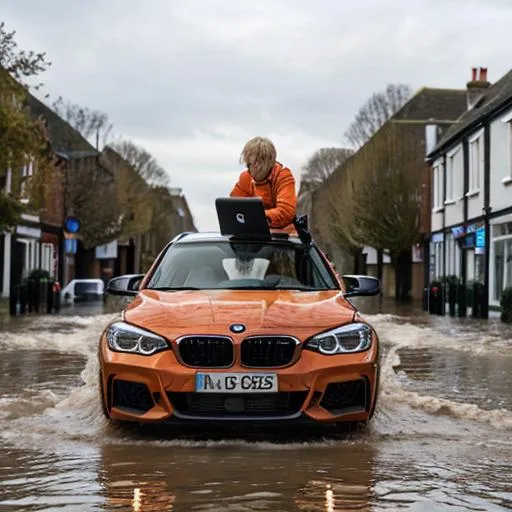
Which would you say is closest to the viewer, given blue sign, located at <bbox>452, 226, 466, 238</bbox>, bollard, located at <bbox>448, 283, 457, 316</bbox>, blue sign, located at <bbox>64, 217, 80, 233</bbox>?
bollard, located at <bbox>448, 283, 457, 316</bbox>

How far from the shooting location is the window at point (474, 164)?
83.5ft

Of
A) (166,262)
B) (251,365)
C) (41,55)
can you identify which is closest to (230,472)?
(251,365)

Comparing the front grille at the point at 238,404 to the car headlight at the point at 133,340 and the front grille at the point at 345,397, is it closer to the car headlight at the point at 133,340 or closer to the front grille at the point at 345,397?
the front grille at the point at 345,397

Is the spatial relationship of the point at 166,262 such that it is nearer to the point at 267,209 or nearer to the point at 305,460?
the point at 267,209

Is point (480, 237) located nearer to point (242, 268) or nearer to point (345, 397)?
point (242, 268)

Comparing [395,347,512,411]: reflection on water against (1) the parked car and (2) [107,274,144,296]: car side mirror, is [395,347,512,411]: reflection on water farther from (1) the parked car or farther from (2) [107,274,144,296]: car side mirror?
(1) the parked car

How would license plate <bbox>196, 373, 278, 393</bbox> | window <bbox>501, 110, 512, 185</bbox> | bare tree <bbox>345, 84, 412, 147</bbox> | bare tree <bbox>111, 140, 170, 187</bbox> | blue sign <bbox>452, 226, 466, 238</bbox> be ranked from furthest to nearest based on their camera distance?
1. bare tree <bbox>111, 140, 170, 187</bbox>
2. bare tree <bbox>345, 84, 412, 147</bbox>
3. blue sign <bbox>452, 226, 466, 238</bbox>
4. window <bbox>501, 110, 512, 185</bbox>
5. license plate <bbox>196, 373, 278, 393</bbox>

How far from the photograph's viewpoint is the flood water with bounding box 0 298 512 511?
14.0ft

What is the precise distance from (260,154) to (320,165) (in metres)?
60.8

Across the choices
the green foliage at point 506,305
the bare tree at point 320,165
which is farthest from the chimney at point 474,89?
the bare tree at point 320,165

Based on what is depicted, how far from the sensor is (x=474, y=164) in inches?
1028

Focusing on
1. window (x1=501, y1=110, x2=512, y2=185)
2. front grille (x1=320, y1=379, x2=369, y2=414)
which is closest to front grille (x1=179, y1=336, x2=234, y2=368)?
front grille (x1=320, y1=379, x2=369, y2=414)

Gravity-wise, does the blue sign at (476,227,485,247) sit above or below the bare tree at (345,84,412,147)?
below

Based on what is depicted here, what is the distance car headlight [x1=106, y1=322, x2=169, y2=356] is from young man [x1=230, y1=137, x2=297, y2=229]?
83.2 inches
